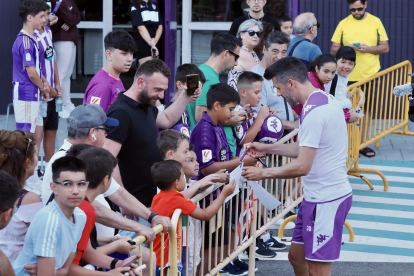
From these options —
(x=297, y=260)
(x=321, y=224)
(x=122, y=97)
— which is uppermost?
(x=122, y=97)

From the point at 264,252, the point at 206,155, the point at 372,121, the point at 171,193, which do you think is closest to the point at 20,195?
the point at 171,193

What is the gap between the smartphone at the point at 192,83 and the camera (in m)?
5.25

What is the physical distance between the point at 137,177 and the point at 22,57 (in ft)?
11.9

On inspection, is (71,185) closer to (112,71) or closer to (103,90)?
(103,90)

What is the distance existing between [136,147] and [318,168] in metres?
1.46

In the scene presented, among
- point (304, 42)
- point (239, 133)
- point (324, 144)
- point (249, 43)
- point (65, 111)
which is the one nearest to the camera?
point (324, 144)

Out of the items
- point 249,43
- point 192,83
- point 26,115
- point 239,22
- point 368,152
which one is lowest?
point 368,152

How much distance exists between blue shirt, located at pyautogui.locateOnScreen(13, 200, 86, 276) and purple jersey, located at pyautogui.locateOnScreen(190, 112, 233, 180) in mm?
1996

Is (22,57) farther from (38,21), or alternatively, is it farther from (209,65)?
(209,65)

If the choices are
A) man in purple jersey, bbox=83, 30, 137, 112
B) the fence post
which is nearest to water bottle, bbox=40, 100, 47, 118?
man in purple jersey, bbox=83, 30, 137, 112

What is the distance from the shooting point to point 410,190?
337 inches

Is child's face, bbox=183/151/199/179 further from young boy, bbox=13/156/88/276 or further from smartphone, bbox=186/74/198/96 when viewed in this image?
young boy, bbox=13/156/88/276

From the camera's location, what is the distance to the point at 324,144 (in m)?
4.57

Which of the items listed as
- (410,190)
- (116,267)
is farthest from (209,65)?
(410,190)
